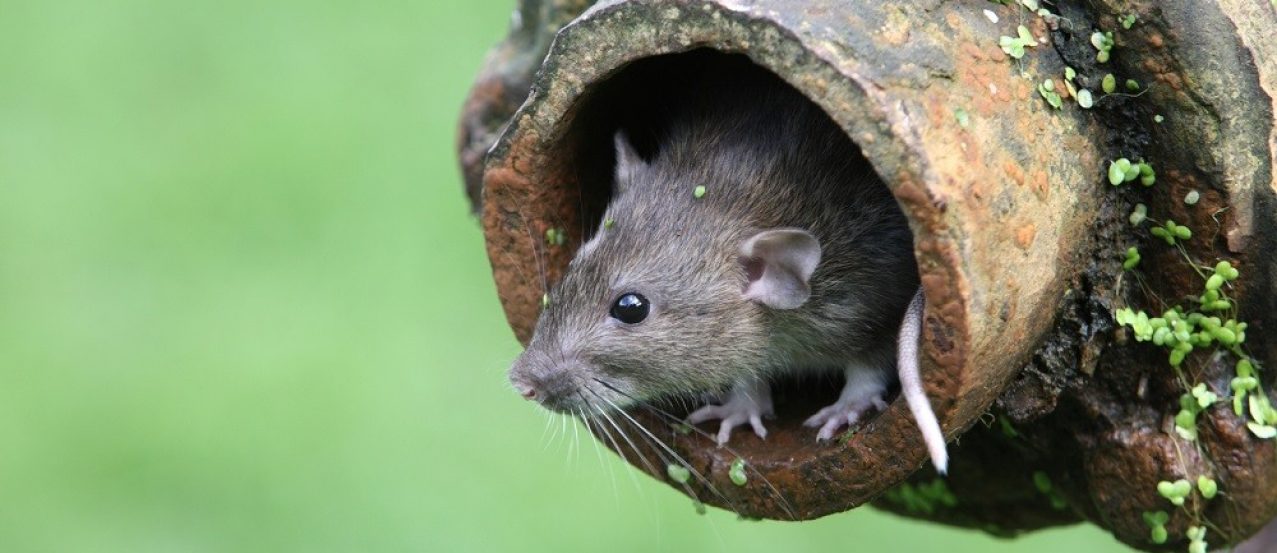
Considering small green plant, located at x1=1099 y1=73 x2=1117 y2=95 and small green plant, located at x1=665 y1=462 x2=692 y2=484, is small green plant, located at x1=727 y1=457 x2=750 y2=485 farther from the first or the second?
small green plant, located at x1=1099 y1=73 x2=1117 y2=95

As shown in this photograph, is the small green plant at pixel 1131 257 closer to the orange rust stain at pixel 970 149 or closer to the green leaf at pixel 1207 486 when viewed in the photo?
the green leaf at pixel 1207 486

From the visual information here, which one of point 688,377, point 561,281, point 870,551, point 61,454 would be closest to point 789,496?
point 688,377

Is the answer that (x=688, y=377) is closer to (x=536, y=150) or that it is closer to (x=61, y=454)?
(x=536, y=150)

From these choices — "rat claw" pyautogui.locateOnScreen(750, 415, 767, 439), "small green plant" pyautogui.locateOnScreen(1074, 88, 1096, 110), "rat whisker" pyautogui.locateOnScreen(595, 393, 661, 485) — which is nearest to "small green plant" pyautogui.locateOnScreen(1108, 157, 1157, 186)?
"small green plant" pyautogui.locateOnScreen(1074, 88, 1096, 110)

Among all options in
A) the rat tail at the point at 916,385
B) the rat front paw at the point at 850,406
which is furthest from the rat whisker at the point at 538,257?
the rat tail at the point at 916,385

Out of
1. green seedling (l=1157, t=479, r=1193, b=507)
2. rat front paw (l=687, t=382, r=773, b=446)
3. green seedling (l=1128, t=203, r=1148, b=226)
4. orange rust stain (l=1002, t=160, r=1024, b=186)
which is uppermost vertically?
orange rust stain (l=1002, t=160, r=1024, b=186)

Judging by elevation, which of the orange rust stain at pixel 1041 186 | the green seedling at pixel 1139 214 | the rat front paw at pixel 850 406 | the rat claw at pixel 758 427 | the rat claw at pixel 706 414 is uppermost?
the orange rust stain at pixel 1041 186

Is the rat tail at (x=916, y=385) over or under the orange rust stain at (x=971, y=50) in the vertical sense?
under
